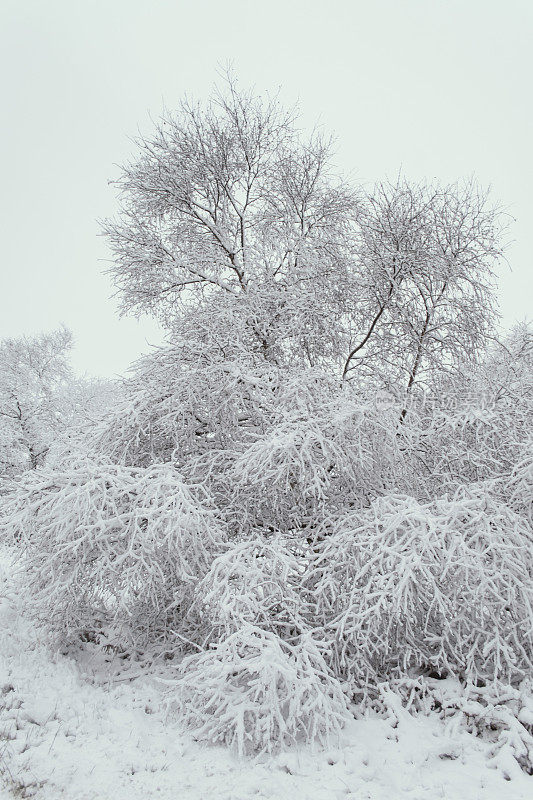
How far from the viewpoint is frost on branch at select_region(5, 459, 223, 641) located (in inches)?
229

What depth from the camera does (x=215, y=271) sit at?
9.64 metres

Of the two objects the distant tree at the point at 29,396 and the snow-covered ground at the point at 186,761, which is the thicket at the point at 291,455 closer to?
the snow-covered ground at the point at 186,761

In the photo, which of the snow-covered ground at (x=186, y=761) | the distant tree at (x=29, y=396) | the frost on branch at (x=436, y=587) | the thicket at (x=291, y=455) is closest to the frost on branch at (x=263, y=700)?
the thicket at (x=291, y=455)

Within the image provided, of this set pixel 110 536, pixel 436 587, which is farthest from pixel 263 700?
pixel 110 536

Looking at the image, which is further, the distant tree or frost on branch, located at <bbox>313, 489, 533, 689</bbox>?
the distant tree

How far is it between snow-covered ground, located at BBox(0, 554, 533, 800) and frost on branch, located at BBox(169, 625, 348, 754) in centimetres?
19

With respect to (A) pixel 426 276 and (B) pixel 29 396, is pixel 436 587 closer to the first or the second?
(A) pixel 426 276

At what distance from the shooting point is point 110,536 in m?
5.96

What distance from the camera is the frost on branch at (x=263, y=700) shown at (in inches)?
185

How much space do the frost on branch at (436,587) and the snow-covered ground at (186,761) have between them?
32.1 inches

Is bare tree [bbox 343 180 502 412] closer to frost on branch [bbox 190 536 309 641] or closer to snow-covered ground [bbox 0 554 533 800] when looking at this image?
frost on branch [bbox 190 536 309 641]

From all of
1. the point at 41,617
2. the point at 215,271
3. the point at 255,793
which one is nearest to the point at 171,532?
the point at 255,793

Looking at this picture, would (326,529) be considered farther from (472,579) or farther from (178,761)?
(178,761)

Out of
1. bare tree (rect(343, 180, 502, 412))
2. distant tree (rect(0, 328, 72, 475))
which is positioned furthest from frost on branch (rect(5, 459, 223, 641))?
distant tree (rect(0, 328, 72, 475))
